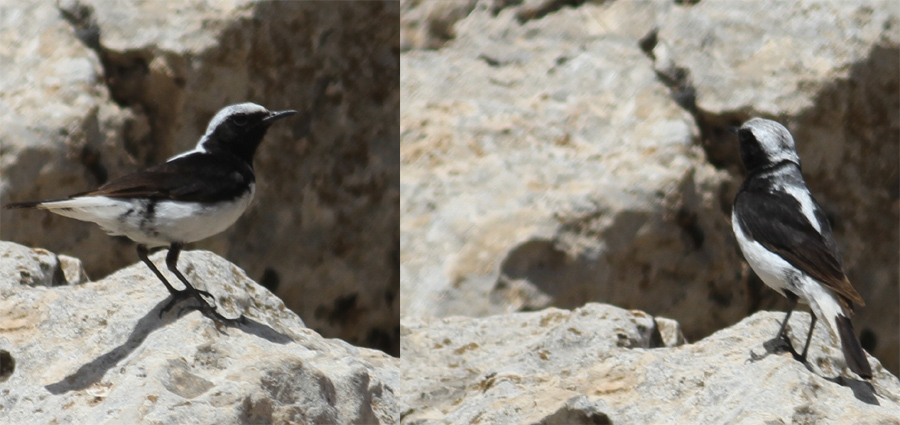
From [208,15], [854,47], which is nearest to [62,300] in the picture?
[208,15]

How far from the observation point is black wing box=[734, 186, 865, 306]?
5.23m

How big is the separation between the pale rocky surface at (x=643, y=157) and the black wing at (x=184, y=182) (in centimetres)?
227

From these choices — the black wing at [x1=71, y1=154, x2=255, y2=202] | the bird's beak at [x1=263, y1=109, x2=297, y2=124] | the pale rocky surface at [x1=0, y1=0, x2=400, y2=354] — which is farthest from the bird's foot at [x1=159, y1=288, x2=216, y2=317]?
the pale rocky surface at [x1=0, y1=0, x2=400, y2=354]

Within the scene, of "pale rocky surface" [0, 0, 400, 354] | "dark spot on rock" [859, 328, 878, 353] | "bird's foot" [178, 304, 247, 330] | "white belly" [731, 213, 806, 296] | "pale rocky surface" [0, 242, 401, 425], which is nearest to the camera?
"pale rocky surface" [0, 242, 401, 425]

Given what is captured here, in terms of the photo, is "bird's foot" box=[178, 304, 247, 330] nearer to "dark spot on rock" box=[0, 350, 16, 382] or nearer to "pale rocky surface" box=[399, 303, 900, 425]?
"dark spot on rock" box=[0, 350, 16, 382]

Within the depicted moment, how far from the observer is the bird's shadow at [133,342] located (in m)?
4.31

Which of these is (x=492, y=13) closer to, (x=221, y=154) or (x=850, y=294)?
(x=221, y=154)

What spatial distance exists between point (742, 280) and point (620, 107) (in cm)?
A: 179

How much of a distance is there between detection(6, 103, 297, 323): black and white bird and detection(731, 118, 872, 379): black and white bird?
3101 mm

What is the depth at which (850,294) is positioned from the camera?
197 inches

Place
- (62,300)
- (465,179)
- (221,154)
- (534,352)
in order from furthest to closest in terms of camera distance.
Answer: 1. (465,179)
2. (221,154)
3. (534,352)
4. (62,300)

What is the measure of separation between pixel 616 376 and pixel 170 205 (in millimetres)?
2575

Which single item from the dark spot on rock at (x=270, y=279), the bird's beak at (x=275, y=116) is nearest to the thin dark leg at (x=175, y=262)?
the bird's beak at (x=275, y=116)

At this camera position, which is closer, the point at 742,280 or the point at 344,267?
the point at 742,280
